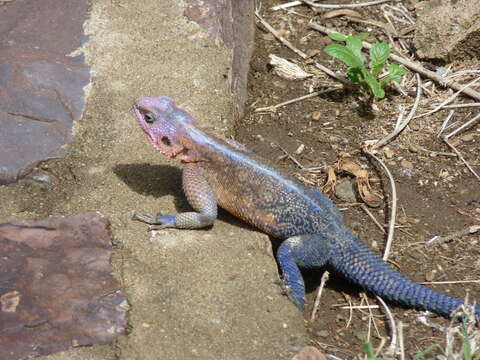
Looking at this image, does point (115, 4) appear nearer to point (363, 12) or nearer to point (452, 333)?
point (363, 12)

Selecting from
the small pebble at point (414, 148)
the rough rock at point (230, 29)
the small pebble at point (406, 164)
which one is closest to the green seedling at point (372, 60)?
the small pebble at point (414, 148)

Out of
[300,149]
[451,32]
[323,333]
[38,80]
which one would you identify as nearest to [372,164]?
[300,149]

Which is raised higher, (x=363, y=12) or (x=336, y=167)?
(x=363, y=12)

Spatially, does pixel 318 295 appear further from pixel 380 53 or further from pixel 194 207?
pixel 380 53

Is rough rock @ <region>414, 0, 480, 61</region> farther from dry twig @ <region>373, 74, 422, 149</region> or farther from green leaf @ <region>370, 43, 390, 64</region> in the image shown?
green leaf @ <region>370, 43, 390, 64</region>

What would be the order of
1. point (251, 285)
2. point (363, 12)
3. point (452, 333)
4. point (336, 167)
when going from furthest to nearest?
point (363, 12), point (336, 167), point (251, 285), point (452, 333)

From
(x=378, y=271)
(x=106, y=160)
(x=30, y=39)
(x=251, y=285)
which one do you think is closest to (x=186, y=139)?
(x=106, y=160)
